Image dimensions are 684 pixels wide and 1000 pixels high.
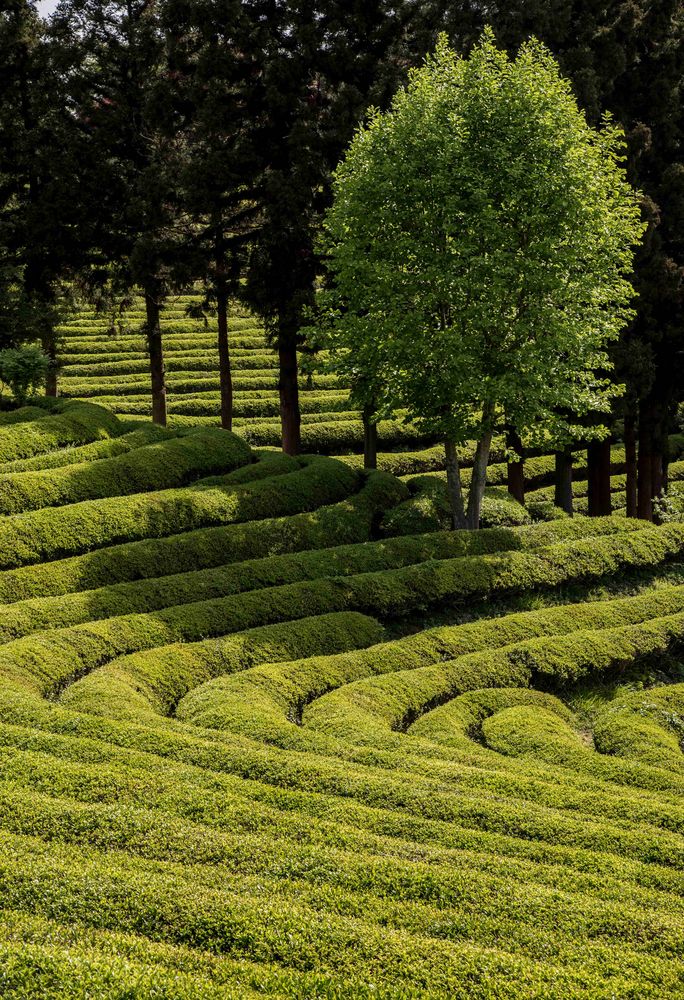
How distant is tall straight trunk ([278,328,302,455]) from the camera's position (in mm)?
29619

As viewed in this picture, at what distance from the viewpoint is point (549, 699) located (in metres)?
17.4

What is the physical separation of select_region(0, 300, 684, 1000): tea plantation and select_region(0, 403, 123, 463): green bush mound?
85 mm

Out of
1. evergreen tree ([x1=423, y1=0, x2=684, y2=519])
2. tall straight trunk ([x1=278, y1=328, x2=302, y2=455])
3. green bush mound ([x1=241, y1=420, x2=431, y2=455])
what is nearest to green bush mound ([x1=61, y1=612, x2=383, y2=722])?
tall straight trunk ([x1=278, y1=328, x2=302, y2=455])

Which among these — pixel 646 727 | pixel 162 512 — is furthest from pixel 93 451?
A: pixel 646 727

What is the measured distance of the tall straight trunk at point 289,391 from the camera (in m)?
29.6

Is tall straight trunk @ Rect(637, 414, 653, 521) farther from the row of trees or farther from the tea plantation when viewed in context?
the tea plantation

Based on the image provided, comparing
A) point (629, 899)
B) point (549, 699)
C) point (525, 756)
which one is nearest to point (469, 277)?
point (549, 699)

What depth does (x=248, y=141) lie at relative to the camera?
2939cm

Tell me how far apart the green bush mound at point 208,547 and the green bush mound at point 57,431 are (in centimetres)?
424

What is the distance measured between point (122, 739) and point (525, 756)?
6.21m

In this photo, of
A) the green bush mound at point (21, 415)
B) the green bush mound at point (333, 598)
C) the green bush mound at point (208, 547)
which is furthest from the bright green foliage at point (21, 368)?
the green bush mound at point (333, 598)

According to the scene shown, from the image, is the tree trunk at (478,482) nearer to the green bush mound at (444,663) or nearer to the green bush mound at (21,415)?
the green bush mound at (444,663)

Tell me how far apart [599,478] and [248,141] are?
15887 mm

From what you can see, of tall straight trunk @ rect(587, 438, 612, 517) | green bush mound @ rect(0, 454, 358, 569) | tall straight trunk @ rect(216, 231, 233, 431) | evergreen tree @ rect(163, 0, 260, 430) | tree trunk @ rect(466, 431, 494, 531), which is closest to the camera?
green bush mound @ rect(0, 454, 358, 569)
